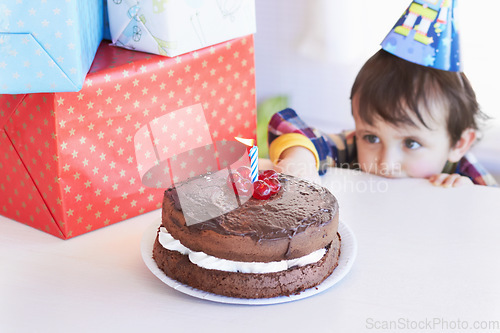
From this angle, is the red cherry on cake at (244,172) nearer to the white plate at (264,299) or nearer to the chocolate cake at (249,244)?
the chocolate cake at (249,244)

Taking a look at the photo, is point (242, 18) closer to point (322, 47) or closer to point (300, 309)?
point (300, 309)

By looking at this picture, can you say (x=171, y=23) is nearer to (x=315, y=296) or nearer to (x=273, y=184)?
(x=273, y=184)

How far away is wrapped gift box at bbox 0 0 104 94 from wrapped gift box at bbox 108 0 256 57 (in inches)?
7.0

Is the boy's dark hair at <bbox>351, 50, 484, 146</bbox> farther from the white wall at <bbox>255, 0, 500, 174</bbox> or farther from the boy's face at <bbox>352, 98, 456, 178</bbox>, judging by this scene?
the white wall at <bbox>255, 0, 500, 174</bbox>

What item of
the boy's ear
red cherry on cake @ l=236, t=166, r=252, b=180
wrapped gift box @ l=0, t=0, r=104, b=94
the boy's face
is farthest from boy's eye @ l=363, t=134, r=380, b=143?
wrapped gift box @ l=0, t=0, r=104, b=94

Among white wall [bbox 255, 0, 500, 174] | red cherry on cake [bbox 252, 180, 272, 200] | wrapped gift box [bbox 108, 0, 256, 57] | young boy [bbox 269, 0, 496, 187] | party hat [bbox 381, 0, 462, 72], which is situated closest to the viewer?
red cherry on cake [bbox 252, 180, 272, 200]

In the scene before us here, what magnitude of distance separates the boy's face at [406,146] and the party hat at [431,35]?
9.0 inches

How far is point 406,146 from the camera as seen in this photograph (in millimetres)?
1583

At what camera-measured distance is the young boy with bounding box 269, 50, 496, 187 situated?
60.2 inches

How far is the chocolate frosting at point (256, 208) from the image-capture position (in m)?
0.89

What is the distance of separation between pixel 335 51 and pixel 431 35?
0.87 metres

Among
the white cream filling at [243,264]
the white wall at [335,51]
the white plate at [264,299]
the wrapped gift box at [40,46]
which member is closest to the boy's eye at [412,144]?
the white wall at [335,51]

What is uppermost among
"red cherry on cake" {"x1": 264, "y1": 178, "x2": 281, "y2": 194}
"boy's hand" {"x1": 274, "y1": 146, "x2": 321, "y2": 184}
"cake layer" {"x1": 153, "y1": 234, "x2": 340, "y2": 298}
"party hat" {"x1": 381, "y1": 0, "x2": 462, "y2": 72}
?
"party hat" {"x1": 381, "y1": 0, "x2": 462, "y2": 72}

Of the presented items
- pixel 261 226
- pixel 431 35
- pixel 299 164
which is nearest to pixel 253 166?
pixel 261 226
